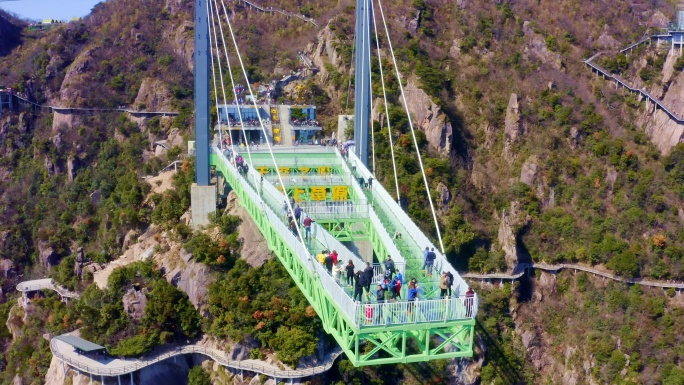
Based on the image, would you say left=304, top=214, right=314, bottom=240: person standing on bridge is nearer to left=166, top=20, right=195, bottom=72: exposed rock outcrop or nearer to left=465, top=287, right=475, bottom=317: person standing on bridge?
left=465, top=287, right=475, bottom=317: person standing on bridge

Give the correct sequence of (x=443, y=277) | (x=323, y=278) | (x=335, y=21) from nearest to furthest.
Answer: (x=443, y=277) < (x=323, y=278) < (x=335, y=21)

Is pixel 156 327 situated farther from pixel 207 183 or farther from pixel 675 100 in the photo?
pixel 675 100

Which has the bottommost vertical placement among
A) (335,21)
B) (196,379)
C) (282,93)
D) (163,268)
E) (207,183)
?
(196,379)

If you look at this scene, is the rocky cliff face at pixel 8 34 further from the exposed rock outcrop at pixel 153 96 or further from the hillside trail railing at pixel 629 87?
the hillside trail railing at pixel 629 87

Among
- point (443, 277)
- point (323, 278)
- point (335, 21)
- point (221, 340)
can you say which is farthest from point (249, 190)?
point (335, 21)

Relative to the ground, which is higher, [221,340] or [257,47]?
[257,47]

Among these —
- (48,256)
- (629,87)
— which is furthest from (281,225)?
(629,87)

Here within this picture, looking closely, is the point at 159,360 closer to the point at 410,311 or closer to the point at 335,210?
the point at 335,210
